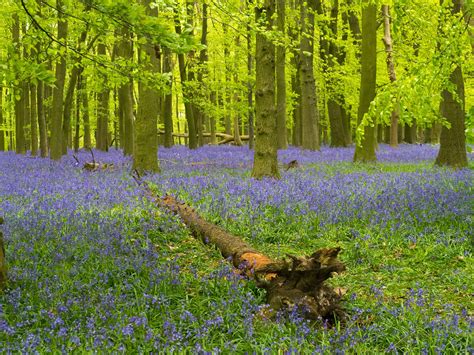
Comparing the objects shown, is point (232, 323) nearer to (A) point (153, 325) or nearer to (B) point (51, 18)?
(A) point (153, 325)

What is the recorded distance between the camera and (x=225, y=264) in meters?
5.53

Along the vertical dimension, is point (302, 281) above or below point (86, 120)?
below

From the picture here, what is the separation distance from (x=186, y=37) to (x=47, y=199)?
539 cm

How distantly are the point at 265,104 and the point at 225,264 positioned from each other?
22.0 ft

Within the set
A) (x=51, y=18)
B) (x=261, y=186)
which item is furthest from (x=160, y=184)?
(x=51, y=18)

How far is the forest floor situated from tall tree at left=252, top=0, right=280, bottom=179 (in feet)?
2.39

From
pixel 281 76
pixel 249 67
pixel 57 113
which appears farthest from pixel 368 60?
pixel 57 113

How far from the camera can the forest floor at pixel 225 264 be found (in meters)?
3.68

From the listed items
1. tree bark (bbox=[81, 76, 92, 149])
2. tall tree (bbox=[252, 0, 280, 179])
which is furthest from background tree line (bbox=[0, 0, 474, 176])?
tree bark (bbox=[81, 76, 92, 149])

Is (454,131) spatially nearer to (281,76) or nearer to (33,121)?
(281,76)

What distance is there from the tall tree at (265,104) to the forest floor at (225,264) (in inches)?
28.7

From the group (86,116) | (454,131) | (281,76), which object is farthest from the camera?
(86,116)

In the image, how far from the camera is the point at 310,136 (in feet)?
76.2

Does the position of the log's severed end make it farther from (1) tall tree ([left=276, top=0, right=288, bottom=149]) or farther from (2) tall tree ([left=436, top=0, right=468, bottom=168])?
(1) tall tree ([left=276, top=0, right=288, bottom=149])
